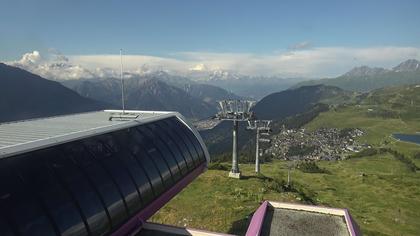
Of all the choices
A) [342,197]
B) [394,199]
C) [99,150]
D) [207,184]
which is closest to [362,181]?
[394,199]

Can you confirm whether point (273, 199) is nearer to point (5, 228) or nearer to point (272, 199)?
point (272, 199)

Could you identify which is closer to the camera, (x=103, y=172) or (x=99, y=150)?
(x=103, y=172)

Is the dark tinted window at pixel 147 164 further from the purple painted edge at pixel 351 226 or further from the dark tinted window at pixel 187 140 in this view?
the purple painted edge at pixel 351 226

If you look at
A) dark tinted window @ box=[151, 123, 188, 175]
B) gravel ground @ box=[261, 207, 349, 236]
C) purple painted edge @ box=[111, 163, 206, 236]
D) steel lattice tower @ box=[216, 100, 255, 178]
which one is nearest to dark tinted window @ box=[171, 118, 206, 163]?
dark tinted window @ box=[151, 123, 188, 175]

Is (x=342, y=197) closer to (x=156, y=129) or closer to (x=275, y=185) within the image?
(x=275, y=185)

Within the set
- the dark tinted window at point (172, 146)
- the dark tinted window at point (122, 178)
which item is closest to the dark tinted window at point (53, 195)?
the dark tinted window at point (122, 178)

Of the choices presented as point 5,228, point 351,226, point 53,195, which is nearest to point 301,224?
point 351,226
